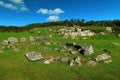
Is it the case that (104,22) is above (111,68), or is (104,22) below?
above

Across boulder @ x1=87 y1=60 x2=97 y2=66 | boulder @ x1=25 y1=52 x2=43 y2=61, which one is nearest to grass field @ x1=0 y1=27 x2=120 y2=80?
boulder @ x1=87 y1=60 x2=97 y2=66

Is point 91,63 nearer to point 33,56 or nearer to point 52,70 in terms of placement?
point 52,70

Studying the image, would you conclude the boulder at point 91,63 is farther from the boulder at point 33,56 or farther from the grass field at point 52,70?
the boulder at point 33,56

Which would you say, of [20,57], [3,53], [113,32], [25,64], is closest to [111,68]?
[25,64]

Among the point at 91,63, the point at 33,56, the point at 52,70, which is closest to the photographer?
the point at 52,70

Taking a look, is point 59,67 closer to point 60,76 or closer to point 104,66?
point 60,76

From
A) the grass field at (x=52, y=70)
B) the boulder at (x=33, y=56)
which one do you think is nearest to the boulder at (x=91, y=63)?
the grass field at (x=52, y=70)

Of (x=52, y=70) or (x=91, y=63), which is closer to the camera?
(x=52, y=70)

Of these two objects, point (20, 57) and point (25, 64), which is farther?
point (20, 57)

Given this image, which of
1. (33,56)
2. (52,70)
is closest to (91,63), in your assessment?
(52,70)

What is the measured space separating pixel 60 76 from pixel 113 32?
138 feet

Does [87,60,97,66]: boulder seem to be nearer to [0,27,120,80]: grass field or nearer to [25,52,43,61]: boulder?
[0,27,120,80]: grass field

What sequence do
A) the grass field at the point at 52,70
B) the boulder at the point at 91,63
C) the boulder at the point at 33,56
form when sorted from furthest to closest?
the boulder at the point at 33,56 < the boulder at the point at 91,63 < the grass field at the point at 52,70

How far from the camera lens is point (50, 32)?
69.9 m
